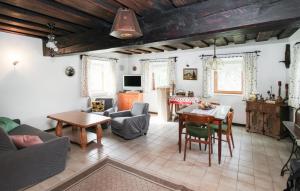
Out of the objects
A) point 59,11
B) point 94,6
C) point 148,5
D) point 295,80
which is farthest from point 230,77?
point 59,11

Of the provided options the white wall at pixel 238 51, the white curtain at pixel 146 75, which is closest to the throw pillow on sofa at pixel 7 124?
the white curtain at pixel 146 75

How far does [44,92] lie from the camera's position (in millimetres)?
4422

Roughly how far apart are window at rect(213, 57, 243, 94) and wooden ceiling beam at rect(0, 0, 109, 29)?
372cm

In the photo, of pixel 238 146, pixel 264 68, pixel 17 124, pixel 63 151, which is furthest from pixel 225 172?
pixel 17 124

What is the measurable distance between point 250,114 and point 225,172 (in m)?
2.38

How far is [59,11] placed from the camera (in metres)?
2.31

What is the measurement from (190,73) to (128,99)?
7.72 feet

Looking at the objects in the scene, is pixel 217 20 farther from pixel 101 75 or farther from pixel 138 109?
pixel 101 75

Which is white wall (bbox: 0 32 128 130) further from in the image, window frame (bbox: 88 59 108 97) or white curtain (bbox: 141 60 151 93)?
white curtain (bbox: 141 60 151 93)

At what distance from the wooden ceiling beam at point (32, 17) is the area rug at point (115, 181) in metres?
2.43

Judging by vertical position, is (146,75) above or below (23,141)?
above

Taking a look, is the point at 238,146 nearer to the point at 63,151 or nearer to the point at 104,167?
the point at 104,167

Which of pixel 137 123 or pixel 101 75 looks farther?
pixel 101 75

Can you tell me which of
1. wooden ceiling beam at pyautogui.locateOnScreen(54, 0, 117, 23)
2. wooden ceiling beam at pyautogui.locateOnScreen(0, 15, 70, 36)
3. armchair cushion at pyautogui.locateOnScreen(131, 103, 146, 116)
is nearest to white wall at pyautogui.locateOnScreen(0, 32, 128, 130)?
wooden ceiling beam at pyautogui.locateOnScreen(0, 15, 70, 36)
